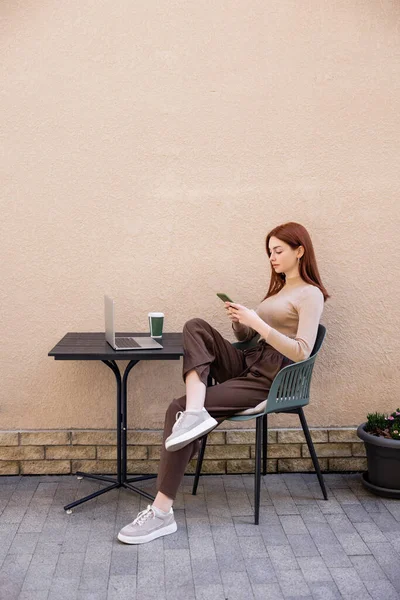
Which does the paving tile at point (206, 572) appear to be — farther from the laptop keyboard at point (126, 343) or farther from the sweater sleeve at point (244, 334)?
the sweater sleeve at point (244, 334)

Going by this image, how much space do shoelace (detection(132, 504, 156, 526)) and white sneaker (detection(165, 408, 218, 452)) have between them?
309 millimetres

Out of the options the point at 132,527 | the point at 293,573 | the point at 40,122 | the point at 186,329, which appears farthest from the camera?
the point at 40,122

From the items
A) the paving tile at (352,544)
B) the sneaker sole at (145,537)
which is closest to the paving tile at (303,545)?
the paving tile at (352,544)

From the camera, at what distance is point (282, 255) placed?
12.4 ft

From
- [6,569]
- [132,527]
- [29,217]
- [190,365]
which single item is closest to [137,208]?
[29,217]

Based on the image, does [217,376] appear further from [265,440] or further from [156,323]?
[265,440]

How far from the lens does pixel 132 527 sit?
3.39 meters

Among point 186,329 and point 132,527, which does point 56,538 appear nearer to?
point 132,527

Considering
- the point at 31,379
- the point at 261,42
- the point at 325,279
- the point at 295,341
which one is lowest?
the point at 31,379

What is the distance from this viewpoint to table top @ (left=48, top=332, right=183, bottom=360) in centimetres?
351

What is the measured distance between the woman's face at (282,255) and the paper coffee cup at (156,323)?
0.65 m

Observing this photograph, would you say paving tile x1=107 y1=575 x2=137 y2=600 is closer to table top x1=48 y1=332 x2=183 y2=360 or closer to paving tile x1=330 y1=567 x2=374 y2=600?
paving tile x1=330 y1=567 x2=374 y2=600

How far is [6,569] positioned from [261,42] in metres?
2.95

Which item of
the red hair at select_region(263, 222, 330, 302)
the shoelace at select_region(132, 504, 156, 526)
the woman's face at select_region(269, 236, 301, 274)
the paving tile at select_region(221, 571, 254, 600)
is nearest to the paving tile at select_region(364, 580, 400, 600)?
the paving tile at select_region(221, 571, 254, 600)
